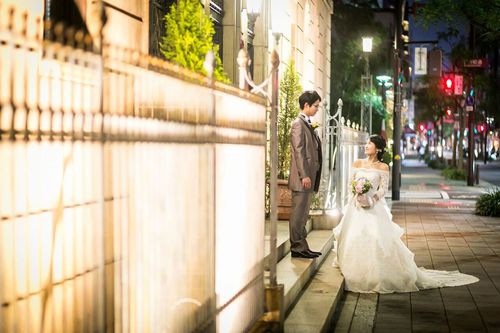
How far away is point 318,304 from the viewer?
8.73 meters

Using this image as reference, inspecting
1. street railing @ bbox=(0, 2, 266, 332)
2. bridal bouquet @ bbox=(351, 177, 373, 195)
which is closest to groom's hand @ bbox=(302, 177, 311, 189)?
bridal bouquet @ bbox=(351, 177, 373, 195)

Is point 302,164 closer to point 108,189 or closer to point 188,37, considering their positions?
point 188,37

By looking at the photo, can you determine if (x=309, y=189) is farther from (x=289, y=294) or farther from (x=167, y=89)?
(x=167, y=89)

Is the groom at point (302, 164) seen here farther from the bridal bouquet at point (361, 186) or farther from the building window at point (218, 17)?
the building window at point (218, 17)

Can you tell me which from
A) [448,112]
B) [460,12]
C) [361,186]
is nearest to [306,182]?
[361,186]

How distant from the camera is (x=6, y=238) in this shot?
2887mm

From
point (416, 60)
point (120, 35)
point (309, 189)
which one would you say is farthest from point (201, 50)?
point (416, 60)

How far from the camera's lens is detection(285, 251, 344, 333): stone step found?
7.72 m

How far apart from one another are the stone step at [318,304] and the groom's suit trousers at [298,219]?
1.51 ft

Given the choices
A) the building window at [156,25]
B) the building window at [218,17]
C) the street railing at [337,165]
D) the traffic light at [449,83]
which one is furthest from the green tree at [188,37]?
the traffic light at [449,83]

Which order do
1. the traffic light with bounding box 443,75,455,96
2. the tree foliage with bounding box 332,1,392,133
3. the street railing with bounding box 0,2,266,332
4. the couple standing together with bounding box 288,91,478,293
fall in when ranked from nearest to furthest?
the street railing with bounding box 0,2,266,332
the couple standing together with bounding box 288,91,478,293
the traffic light with bounding box 443,75,455,96
the tree foliage with bounding box 332,1,392,133

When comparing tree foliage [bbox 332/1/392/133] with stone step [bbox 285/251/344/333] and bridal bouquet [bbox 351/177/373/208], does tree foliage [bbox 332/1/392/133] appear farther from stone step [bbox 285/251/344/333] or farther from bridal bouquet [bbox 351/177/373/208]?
stone step [bbox 285/251/344/333]

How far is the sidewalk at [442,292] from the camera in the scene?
8875 mm

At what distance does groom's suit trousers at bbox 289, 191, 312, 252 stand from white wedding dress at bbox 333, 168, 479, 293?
712 mm
